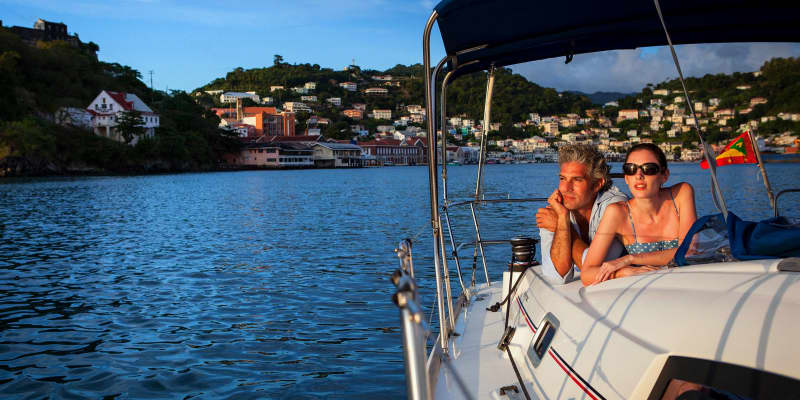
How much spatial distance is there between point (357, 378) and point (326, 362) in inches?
24.2

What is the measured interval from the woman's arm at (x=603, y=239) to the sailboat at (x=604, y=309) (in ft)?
0.36

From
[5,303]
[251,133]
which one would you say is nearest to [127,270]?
[5,303]

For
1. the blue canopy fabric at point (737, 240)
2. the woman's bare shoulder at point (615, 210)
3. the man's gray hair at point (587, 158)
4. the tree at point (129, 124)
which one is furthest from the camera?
the tree at point (129, 124)

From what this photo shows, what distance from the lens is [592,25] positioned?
4.01 meters

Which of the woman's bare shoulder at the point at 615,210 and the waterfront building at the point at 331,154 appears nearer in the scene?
the woman's bare shoulder at the point at 615,210

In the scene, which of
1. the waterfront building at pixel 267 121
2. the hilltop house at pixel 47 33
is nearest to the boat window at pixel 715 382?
the hilltop house at pixel 47 33

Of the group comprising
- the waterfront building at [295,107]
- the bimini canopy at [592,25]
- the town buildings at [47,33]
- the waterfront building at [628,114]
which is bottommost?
the waterfront building at [628,114]

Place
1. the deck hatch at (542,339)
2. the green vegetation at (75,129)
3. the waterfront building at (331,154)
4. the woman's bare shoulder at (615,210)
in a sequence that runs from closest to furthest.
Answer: the deck hatch at (542,339) < the woman's bare shoulder at (615,210) < the green vegetation at (75,129) < the waterfront building at (331,154)

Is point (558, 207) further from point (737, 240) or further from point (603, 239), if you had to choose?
point (737, 240)

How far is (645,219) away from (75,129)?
271 ft

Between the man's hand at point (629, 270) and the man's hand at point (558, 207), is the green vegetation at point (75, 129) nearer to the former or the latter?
the man's hand at point (558, 207)

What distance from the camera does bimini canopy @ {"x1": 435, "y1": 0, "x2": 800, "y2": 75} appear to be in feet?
12.0

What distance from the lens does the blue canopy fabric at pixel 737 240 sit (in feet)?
7.89

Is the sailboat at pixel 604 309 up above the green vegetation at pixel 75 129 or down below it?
below
